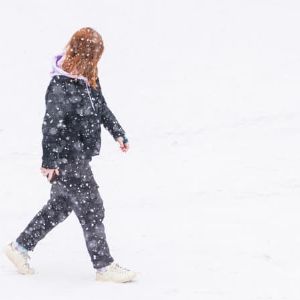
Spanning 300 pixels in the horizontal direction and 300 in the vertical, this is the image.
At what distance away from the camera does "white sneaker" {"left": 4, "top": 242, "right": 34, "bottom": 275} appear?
4.66 m

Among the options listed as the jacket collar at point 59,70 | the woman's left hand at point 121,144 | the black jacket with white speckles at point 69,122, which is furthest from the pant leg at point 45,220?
the jacket collar at point 59,70

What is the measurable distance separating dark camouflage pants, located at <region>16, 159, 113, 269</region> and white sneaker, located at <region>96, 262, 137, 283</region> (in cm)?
4

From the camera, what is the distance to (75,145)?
441cm

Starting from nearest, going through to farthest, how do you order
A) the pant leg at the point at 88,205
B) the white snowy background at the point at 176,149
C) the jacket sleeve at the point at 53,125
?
the jacket sleeve at the point at 53,125, the pant leg at the point at 88,205, the white snowy background at the point at 176,149

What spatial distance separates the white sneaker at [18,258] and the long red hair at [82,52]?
50.6 inches

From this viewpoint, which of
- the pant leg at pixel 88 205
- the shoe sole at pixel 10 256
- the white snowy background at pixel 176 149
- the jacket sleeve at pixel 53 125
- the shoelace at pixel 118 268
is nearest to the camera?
the jacket sleeve at pixel 53 125

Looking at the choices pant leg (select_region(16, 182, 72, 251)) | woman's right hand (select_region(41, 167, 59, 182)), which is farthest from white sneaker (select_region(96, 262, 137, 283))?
woman's right hand (select_region(41, 167, 59, 182))

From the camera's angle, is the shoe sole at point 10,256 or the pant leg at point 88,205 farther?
the shoe sole at point 10,256

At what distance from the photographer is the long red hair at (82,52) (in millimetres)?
4297

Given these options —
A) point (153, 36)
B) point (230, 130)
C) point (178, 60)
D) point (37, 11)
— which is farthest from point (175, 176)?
point (37, 11)

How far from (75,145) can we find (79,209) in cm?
43

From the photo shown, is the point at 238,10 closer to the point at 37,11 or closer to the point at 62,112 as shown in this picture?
the point at 37,11

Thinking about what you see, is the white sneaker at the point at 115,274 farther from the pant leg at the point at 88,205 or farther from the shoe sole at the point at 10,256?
the shoe sole at the point at 10,256

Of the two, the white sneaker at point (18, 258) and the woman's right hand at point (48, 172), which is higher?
the woman's right hand at point (48, 172)
